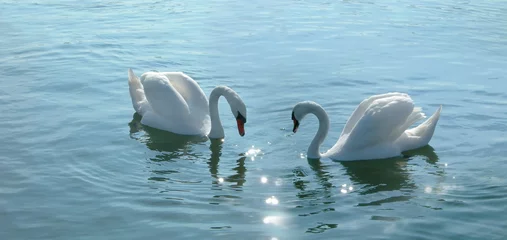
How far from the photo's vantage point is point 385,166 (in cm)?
980

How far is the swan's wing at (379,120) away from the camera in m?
9.66

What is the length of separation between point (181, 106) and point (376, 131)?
285 cm

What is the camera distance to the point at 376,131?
9.72 meters

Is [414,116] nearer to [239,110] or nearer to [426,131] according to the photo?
[426,131]

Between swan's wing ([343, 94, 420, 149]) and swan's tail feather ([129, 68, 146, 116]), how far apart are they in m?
3.59

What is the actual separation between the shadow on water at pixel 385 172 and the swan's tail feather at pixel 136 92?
3590 millimetres

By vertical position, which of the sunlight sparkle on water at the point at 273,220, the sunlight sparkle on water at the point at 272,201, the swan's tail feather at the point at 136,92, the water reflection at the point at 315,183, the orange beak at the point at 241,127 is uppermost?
the swan's tail feather at the point at 136,92

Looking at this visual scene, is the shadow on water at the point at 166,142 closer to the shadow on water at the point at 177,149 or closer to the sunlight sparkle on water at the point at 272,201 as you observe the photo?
the shadow on water at the point at 177,149

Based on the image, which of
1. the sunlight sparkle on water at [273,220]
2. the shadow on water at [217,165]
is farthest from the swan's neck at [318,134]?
the sunlight sparkle on water at [273,220]

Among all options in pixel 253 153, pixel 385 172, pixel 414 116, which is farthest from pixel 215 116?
pixel 414 116

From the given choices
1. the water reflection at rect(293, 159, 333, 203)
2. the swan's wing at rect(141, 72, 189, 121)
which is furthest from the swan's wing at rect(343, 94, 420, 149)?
the swan's wing at rect(141, 72, 189, 121)

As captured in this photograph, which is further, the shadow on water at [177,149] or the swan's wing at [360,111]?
the swan's wing at [360,111]

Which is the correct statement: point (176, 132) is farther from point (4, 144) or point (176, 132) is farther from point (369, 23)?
point (369, 23)

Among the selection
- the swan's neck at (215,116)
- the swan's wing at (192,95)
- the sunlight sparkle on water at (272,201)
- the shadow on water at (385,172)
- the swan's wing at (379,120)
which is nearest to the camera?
the sunlight sparkle on water at (272,201)
